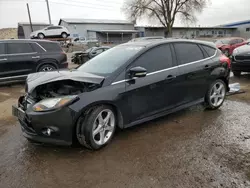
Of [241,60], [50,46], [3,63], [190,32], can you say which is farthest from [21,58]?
[190,32]

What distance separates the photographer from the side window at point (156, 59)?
3587mm

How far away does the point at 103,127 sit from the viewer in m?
3.15

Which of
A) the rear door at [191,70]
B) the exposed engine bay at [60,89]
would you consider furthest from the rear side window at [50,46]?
the rear door at [191,70]

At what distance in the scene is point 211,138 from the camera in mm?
3438

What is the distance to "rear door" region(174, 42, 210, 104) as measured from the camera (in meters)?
4.05

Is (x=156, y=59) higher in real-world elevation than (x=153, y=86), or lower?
higher

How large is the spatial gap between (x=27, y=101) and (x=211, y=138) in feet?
9.28

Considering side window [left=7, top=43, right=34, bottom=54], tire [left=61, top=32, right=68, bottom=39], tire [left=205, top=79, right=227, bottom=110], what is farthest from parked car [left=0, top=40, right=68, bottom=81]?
tire [left=61, top=32, right=68, bottom=39]

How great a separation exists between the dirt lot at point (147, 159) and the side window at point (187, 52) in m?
1.17

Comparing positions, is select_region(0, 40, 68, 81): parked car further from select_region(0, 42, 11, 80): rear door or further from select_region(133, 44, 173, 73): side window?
select_region(133, 44, 173, 73): side window

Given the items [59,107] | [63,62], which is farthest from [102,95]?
[63,62]

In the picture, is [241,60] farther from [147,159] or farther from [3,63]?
[3,63]

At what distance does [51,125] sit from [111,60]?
1.55 meters

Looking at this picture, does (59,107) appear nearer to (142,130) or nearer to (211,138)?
(142,130)
